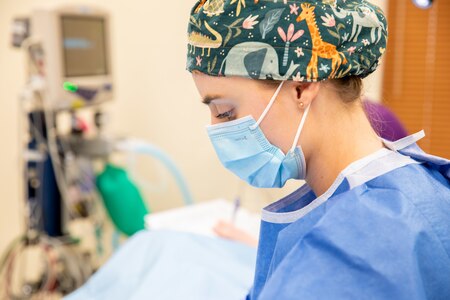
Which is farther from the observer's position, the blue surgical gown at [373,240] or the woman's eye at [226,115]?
the woman's eye at [226,115]

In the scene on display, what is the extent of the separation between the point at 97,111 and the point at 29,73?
35 cm

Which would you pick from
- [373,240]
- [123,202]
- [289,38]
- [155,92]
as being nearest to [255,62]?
[289,38]

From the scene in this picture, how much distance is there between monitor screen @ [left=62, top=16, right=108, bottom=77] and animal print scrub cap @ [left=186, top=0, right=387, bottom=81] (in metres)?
1.56

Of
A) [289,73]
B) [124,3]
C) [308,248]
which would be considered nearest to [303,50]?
[289,73]

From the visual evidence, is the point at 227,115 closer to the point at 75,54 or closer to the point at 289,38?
the point at 289,38

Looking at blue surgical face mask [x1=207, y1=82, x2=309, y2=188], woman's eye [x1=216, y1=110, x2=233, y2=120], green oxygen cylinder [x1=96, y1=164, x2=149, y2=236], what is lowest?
green oxygen cylinder [x1=96, y1=164, x2=149, y2=236]

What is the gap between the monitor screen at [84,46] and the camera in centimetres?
237

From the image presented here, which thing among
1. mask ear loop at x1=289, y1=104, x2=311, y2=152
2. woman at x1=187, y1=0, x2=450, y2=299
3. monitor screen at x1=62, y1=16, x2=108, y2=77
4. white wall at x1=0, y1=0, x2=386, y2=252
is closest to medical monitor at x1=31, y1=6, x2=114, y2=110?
monitor screen at x1=62, y1=16, x2=108, y2=77

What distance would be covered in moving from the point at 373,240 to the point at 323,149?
0.22m

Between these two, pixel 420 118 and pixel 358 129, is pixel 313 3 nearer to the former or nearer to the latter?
pixel 358 129

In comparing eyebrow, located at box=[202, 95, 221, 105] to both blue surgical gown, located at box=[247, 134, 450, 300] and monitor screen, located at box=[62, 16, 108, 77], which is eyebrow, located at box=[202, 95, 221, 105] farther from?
monitor screen, located at box=[62, 16, 108, 77]

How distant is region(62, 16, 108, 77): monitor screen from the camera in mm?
2373

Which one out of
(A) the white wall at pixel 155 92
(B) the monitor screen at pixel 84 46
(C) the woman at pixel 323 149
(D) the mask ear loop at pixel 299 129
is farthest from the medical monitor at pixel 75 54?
(D) the mask ear loop at pixel 299 129

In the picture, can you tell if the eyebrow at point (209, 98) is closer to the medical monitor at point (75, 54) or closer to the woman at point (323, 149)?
the woman at point (323, 149)
